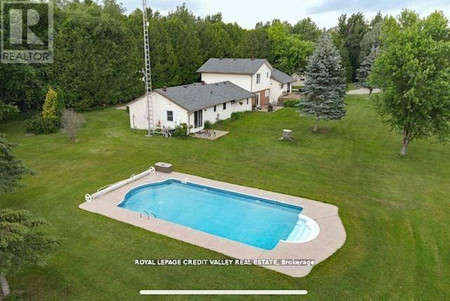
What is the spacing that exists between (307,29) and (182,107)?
63712mm

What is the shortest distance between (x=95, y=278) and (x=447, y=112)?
19750 millimetres

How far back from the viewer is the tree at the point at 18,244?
7.44m

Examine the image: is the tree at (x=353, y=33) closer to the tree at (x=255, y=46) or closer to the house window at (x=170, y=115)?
the tree at (x=255, y=46)

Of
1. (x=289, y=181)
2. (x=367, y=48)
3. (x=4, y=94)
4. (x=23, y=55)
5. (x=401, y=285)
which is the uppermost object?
(x=367, y=48)

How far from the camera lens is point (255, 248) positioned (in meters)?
11.5

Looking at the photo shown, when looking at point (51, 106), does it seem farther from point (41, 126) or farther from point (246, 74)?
point (246, 74)

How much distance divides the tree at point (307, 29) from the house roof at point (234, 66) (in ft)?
137

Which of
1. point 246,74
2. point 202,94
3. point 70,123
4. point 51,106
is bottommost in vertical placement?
point 70,123

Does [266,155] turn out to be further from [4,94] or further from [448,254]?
[4,94]

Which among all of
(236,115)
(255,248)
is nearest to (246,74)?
(236,115)

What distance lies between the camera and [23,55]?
91.2ft

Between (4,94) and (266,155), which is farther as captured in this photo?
(4,94)

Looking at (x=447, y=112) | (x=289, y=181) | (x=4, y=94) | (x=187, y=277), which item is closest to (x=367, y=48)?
(x=447, y=112)

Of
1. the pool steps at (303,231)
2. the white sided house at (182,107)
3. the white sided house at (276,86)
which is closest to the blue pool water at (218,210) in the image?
the pool steps at (303,231)
